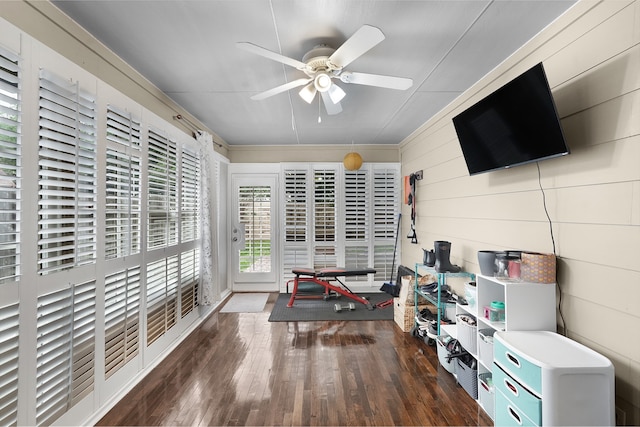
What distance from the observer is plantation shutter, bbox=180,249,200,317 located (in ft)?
10.7

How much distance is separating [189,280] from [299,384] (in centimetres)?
183

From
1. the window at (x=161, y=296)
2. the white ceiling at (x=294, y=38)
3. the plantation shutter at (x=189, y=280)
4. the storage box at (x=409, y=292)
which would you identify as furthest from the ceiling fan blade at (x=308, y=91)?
the storage box at (x=409, y=292)

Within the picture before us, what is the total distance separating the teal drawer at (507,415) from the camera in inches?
61.8

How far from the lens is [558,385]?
4.64 feet

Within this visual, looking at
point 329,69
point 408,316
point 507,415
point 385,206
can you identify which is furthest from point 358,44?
point 385,206

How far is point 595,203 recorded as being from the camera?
1614 mm

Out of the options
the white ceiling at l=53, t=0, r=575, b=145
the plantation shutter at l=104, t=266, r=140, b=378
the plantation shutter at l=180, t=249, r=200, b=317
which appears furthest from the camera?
the plantation shutter at l=180, t=249, r=200, b=317

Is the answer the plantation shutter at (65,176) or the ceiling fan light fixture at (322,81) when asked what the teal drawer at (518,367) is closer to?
the ceiling fan light fixture at (322,81)

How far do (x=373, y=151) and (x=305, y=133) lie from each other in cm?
137

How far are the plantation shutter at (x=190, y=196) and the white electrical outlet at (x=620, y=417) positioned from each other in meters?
3.63

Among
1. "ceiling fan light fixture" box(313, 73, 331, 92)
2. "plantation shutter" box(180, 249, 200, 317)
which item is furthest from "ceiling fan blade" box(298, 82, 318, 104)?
"plantation shutter" box(180, 249, 200, 317)

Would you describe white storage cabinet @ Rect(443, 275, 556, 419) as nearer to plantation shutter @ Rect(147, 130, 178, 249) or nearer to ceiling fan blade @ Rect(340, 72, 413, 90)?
ceiling fan blade @ Rect(340, 72, 413, 90)

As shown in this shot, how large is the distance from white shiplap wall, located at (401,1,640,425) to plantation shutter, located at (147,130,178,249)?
3016 millimetres

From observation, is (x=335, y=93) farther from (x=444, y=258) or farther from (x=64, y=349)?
(x=64, y=349)
